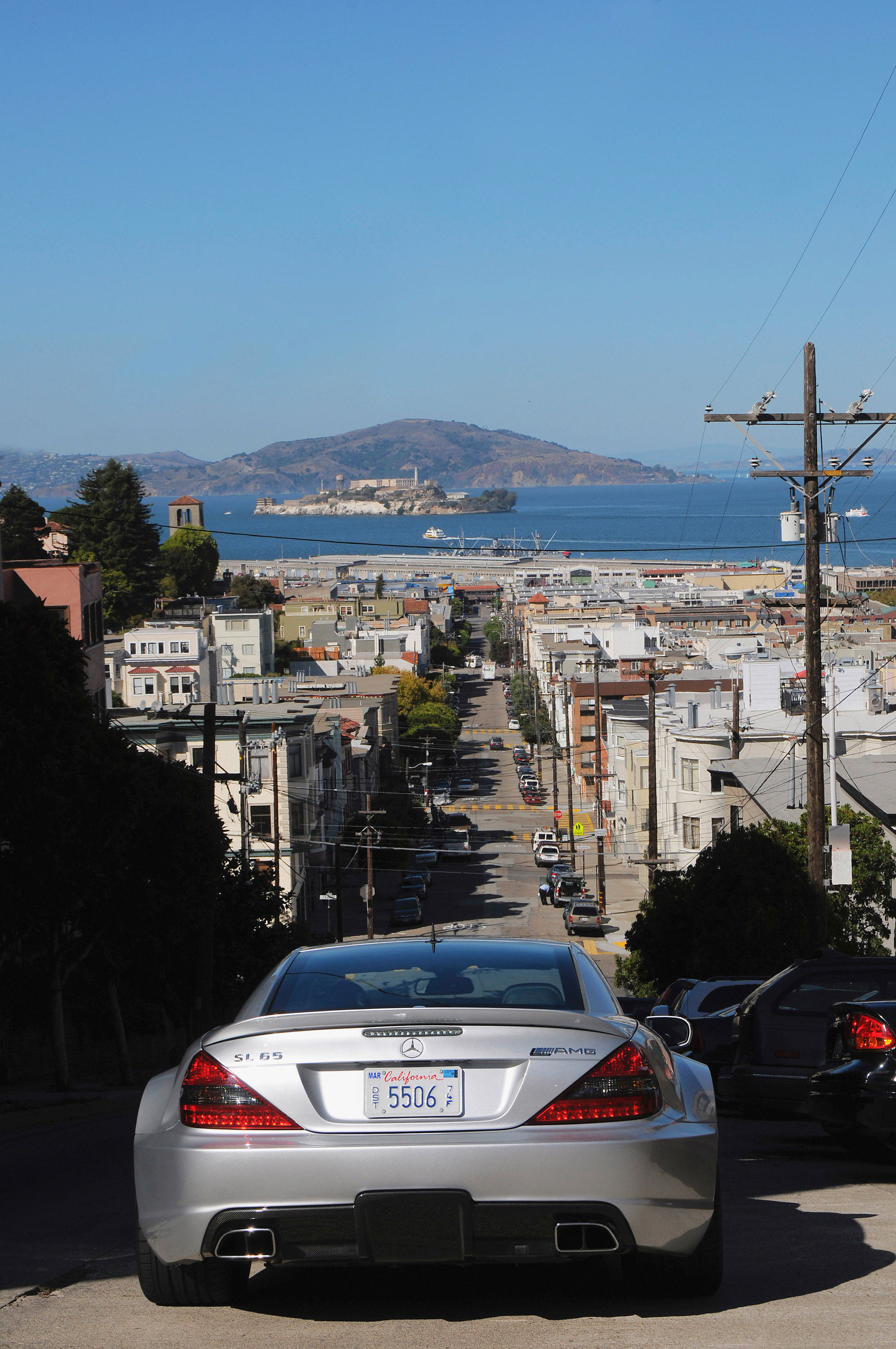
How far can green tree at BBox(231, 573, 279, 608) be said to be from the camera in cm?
16112

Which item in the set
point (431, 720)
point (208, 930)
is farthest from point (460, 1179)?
point (431, 720)

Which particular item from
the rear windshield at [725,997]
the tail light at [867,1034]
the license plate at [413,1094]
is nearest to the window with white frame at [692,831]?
the rear windshield at [725,997]

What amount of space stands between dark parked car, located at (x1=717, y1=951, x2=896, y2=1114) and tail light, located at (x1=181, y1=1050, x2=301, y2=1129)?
752 cm

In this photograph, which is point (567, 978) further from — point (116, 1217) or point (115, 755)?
point (115, 755)

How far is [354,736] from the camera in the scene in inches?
3455

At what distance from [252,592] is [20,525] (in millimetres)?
76599

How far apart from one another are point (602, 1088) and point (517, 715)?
131637mm

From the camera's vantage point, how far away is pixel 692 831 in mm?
55312

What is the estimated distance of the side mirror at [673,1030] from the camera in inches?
254

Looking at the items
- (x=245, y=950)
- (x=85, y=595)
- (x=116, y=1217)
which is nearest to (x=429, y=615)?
(x=85, y=595)

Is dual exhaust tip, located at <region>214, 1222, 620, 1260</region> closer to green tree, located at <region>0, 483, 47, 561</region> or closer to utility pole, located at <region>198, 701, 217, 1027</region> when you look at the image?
utility pole, located at <region>198, 701, 217, 1027</region>

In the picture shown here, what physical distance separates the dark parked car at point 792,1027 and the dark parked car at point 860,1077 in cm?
267

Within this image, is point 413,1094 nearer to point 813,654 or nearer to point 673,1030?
point 673,1030

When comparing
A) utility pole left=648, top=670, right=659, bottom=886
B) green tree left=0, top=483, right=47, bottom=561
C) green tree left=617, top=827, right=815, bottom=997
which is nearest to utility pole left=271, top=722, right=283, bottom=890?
green tree left=617, top=827, right=815, bottom=997
